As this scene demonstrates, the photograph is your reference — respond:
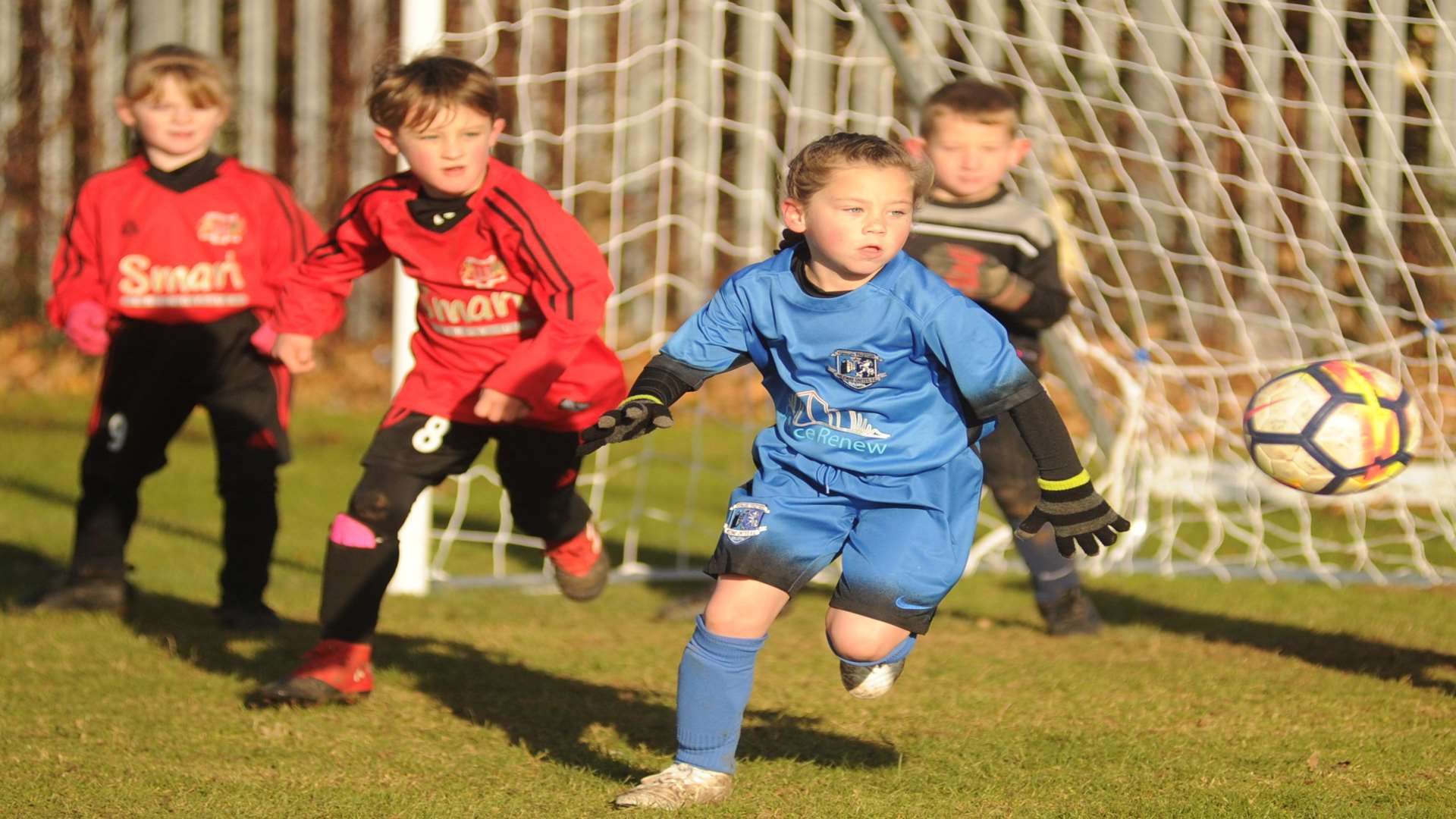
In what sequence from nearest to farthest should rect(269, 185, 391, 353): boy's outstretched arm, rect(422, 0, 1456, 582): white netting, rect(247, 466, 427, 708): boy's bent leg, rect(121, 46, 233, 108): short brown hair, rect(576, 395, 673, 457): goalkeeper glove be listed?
rect(576, 395, 673, 457): goalkeeper glove → rect(247, 466, 427, 708): boy's bent leg → rect(269, 185, 391, 353): boy's outstretched arm → rect(121, 46, 233, 108): short brown hair → rect(422, 0, 1456, 582): white netting

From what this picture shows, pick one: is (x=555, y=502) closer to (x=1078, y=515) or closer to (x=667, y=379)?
(x=667, y=379)

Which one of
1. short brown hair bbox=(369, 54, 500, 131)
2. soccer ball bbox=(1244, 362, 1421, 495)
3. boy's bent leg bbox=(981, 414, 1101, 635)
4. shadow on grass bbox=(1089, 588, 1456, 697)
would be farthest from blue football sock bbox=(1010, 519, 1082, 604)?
short brown hair bbox=(369, 54, 500, 131)

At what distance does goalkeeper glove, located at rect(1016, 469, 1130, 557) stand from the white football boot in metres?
0.74

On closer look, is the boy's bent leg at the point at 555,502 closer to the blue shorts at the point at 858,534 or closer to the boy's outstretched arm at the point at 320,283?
the boy's outstretched arm at the point at 320,283

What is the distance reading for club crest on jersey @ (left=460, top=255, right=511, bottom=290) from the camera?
3764mm

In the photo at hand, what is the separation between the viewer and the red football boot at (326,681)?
3.70m

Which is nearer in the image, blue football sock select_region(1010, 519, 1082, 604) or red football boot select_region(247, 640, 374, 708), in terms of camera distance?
red football boot select_region(247, 640, 374, 708)

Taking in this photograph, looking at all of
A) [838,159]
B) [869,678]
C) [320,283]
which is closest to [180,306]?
[320,283]

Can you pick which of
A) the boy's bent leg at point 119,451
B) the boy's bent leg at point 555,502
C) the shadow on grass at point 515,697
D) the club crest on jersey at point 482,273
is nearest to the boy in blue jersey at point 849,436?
the shadow on grass at point 515,697

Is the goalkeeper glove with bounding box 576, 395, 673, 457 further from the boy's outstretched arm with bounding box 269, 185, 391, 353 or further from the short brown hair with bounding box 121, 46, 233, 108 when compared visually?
the short brown hair with bounding box 121, 46, 233, 108

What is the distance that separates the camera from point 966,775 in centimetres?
323

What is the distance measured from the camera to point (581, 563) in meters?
4.20

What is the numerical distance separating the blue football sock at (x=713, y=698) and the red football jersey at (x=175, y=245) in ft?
7.76

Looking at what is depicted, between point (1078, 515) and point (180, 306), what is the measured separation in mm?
2917
